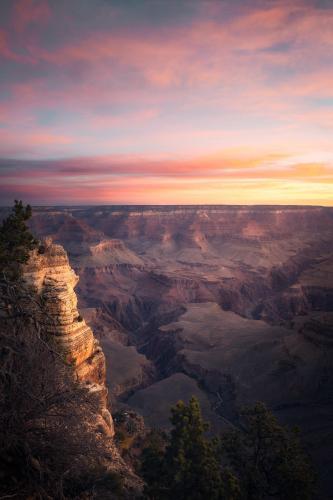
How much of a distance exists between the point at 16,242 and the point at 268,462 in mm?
19394

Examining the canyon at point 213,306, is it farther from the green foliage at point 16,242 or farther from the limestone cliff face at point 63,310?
the green foliage at point 16,242

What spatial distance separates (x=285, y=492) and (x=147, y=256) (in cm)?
12430

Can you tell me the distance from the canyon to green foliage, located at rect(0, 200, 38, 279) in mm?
4019

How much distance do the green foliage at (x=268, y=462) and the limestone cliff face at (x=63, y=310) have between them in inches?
322

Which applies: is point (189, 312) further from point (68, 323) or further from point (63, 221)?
point (63, 221)

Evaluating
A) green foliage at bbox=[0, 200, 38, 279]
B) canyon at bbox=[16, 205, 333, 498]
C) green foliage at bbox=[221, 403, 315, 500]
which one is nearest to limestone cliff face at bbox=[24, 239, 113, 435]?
green foliage at bbox=[0, 200, 38, 279]

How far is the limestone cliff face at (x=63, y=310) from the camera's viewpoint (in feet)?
66.8

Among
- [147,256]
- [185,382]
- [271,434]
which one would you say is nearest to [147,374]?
[185,382]

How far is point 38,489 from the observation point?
841 cm

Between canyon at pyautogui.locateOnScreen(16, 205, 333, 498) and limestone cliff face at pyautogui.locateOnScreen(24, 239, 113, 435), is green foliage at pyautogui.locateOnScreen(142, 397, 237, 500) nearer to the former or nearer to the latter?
limestone cliff face at pyautogui.locateOnScreen(24, 239, 113, 435)

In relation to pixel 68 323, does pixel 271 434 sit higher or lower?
lower

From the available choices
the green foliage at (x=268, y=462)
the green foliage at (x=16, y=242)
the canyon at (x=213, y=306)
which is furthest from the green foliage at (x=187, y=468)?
the canyon at (x=213, y=306)

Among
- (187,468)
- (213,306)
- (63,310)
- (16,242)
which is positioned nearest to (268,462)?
(187,468)

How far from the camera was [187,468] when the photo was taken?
1336 centimetres
